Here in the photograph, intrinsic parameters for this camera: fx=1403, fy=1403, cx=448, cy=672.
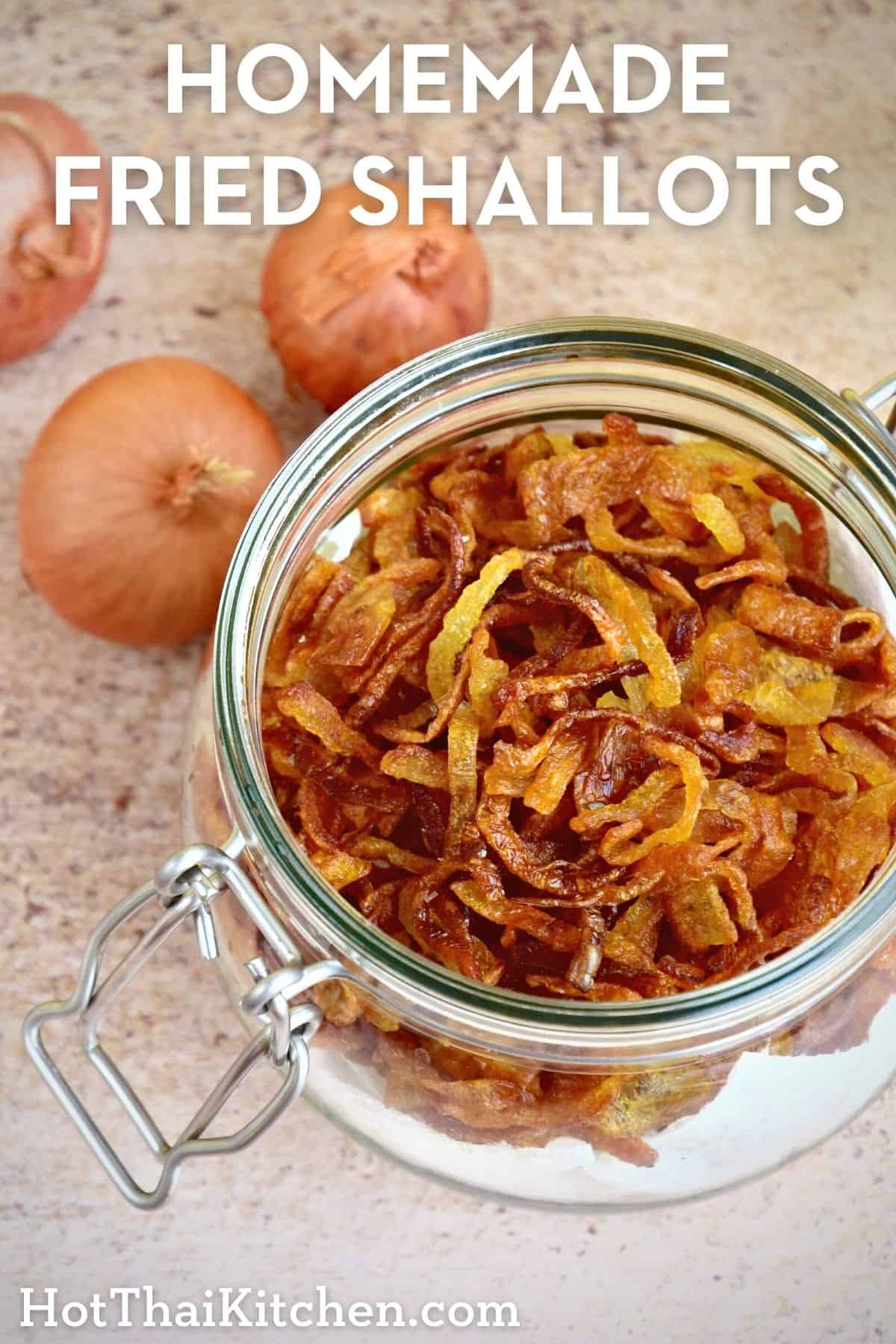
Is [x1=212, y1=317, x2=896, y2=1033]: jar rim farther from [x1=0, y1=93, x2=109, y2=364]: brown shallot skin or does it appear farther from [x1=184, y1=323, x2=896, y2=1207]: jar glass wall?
[x1=0, y1=93, x2=109, y2=364]: brown shallot skin

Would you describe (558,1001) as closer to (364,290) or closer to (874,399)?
(874,399)

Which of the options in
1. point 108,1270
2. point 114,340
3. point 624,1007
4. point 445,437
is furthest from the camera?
point 114,340

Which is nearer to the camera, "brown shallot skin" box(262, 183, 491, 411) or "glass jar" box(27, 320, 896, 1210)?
"glass jar" box(27, 320, 896, 1210)

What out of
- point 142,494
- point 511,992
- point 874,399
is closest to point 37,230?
point 142,494

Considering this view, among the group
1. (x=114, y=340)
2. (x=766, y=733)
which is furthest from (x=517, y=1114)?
(x=114, y=340)

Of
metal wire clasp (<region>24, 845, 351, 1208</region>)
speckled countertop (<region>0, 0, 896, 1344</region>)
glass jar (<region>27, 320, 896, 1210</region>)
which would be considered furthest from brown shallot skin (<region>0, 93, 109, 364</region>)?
metal wire clasp (<region>24, 845, 351, 1208</region>)

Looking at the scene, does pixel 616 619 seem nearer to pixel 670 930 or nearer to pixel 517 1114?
pixel 670 930

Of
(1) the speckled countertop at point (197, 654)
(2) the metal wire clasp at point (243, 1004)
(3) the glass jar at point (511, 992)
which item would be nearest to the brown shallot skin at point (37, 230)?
(1) the speckled countertop at point (197, 654)
